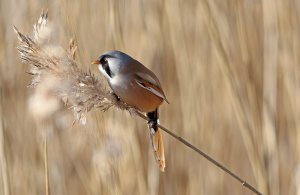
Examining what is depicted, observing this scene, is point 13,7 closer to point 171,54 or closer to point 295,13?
point 171,54

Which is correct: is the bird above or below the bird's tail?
above

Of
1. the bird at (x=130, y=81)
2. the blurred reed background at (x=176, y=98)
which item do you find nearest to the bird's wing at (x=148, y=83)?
the bird at (x=130, y=81)

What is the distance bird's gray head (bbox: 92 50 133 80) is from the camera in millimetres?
1166

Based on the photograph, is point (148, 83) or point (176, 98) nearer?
point (148, 83)

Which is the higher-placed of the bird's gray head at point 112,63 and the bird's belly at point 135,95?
the bird's gray head at point 112,63

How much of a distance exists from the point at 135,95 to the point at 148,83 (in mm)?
61

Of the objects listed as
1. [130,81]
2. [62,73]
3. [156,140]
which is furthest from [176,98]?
[62,73]

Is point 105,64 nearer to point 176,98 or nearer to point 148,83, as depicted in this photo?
point 148,83

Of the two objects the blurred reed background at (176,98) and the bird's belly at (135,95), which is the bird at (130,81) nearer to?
the bird's belly at (135,95)

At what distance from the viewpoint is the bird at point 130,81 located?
45.4 inches

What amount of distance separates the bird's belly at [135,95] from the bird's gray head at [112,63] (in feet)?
0.08

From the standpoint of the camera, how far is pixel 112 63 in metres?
1.17

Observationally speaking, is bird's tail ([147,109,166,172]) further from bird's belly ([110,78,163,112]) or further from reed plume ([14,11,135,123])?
reed plume ([14,11,135,123])

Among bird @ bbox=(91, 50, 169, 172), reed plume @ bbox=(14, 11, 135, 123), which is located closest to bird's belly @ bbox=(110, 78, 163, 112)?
bird @ bbox=(91, 50, 169, 172)
